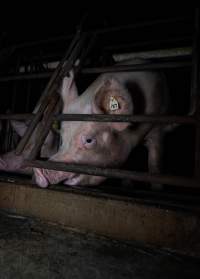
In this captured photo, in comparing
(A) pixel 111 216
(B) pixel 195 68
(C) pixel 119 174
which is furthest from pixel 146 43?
(A) pixel 111 216

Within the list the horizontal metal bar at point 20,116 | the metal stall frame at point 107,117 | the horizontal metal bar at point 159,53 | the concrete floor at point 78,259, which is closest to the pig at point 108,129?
the metal stall frame at point 107,117

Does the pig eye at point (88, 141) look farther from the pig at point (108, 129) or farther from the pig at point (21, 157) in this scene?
the pig at point (21, 157)

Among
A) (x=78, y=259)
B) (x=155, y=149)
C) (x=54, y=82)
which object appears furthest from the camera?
(x=155, y=149)

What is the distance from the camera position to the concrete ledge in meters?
1.73

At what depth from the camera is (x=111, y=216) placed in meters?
1.94

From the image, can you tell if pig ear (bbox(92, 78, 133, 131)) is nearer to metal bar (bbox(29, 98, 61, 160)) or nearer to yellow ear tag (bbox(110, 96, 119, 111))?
yellow ear tag (bbox(110, 96, 119, 111))

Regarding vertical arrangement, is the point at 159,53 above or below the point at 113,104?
above

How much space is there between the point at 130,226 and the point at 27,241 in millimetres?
731

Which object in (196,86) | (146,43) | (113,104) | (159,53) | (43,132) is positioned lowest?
(43,132)

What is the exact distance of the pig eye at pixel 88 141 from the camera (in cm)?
241

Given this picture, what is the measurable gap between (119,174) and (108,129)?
2.41 feet

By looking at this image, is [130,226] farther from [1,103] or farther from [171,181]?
[1,103]

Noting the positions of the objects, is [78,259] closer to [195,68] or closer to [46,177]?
[46,177]

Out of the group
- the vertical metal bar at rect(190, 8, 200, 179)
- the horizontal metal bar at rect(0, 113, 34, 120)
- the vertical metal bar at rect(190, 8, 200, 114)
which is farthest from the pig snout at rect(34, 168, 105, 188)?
the vertical metal bar at rect(190, 8, 200, 114)
